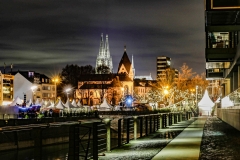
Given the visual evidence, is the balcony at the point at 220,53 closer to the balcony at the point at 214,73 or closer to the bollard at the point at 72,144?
the balcony at the point at 214,73

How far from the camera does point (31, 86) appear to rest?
568 ft

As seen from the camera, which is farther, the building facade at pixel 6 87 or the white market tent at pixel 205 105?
the building facade at pixel 6 87

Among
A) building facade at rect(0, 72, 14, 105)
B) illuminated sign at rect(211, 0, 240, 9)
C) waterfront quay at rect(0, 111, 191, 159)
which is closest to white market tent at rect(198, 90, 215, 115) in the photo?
waterfront quay at rect(0, 111, 191, 159)

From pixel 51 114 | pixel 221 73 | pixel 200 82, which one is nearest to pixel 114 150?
pixel 51 114

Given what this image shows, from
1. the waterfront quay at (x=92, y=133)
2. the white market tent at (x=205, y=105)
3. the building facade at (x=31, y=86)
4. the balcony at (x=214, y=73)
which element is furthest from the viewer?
the building facade at (x=31, y=86)

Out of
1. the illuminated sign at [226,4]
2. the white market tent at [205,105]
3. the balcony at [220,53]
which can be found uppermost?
the illuminated sign at [226,4]

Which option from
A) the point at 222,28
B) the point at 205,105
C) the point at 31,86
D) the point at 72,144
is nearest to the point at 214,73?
the point at 205,105

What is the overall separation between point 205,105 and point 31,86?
89389 mm

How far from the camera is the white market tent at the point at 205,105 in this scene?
95.2 meters

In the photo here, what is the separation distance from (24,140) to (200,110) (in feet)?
188

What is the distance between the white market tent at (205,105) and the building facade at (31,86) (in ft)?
279

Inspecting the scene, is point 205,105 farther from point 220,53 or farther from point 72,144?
point 72,144

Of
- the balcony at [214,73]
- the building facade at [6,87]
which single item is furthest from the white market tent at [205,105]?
the building facade at [6,87]

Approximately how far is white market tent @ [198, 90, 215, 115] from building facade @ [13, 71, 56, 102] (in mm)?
84920
